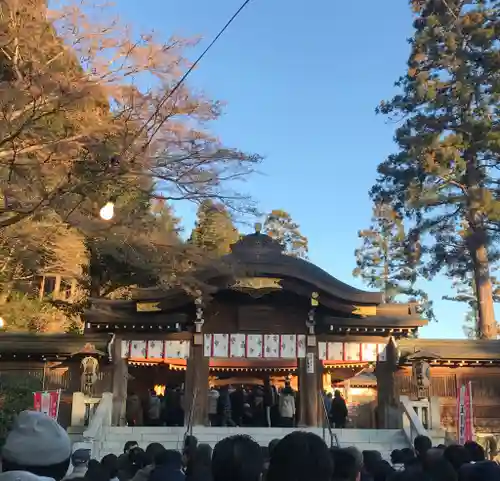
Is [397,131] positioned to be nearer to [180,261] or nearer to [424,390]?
[424,390]

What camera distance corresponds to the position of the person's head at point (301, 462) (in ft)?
7.29

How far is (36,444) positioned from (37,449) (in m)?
0.02

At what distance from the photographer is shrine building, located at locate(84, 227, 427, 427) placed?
16016 mm

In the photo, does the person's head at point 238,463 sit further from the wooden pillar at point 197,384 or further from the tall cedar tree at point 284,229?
the tall cedar tree at point 284,229

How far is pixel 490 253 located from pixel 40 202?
21.1 metres

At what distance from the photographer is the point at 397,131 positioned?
24.6m

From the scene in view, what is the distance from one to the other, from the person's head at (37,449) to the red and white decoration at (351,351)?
14434mm

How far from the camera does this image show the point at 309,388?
15984 mm

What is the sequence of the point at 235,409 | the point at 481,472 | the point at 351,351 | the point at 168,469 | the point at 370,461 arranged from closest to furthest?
the point at 481,472, the point at 168,469, the point at 370,461, the point at 351,351, the point at 235,409

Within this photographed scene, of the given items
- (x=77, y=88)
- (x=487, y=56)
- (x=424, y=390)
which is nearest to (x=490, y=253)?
(x=487, y=56)

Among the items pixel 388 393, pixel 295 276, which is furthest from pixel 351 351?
pixel 295 276

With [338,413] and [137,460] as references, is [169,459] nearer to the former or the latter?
[137,460]

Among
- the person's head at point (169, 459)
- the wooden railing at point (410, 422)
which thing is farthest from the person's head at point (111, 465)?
the wooden railing at point (410, 422)

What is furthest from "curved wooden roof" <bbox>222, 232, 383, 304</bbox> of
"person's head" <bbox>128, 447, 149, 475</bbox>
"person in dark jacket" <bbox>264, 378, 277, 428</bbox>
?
"person's head" <bbox>128, 447, 149, 475</bbox>
